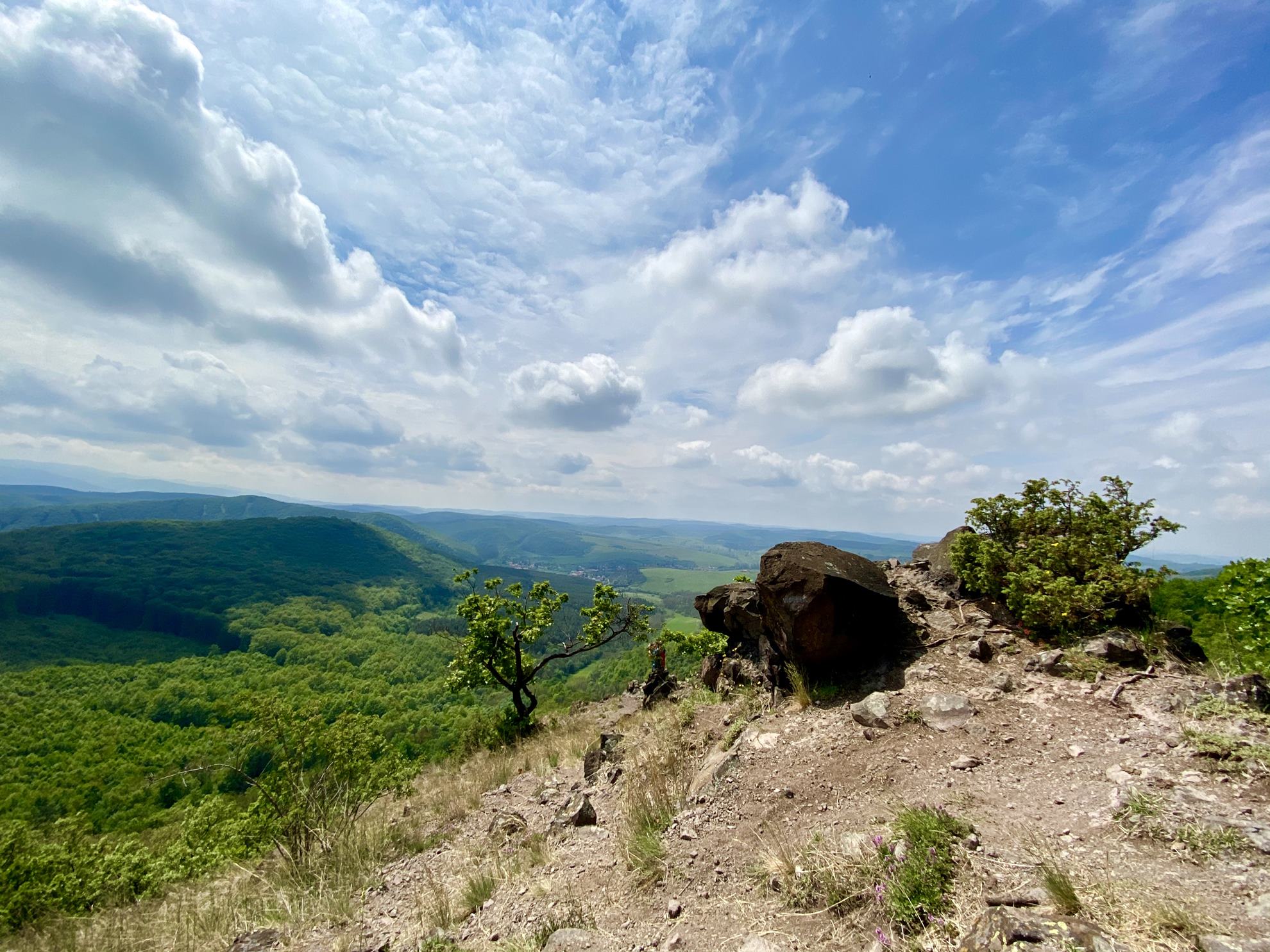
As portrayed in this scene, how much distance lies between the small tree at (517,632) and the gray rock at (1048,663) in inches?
496

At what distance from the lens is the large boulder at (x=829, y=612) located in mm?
8430

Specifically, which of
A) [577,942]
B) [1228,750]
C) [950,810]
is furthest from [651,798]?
[1228,750]

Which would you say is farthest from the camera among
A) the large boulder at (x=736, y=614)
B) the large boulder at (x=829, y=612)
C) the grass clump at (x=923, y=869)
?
the large boulder at (x=736, y=614)

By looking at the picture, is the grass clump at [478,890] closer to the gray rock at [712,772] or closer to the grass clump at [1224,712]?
the gray rock at [712,772]

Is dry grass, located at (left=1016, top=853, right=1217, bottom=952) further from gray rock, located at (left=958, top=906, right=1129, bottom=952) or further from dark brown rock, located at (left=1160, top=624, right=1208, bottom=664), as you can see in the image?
dark brown rock, located at (left=1160, top=624, right=1208, bottom=664)

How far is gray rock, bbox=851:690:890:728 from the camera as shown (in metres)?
6.78

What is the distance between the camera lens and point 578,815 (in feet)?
24.7

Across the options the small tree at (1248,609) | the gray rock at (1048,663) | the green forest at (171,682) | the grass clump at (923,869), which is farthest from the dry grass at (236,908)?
the small tree at (1248,609)

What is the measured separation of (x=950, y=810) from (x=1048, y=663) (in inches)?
144

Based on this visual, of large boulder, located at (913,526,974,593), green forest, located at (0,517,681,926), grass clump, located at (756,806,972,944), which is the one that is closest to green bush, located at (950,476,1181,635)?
large boulder, located at (913,526,974,593)

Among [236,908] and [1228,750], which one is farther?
[236,908]

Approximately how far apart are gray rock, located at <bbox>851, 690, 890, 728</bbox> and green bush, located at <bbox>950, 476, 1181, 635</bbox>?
308cm

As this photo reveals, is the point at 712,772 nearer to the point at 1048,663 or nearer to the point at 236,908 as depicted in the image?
the point at 1048,663

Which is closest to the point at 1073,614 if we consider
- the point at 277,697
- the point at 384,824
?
the point at 384,824
